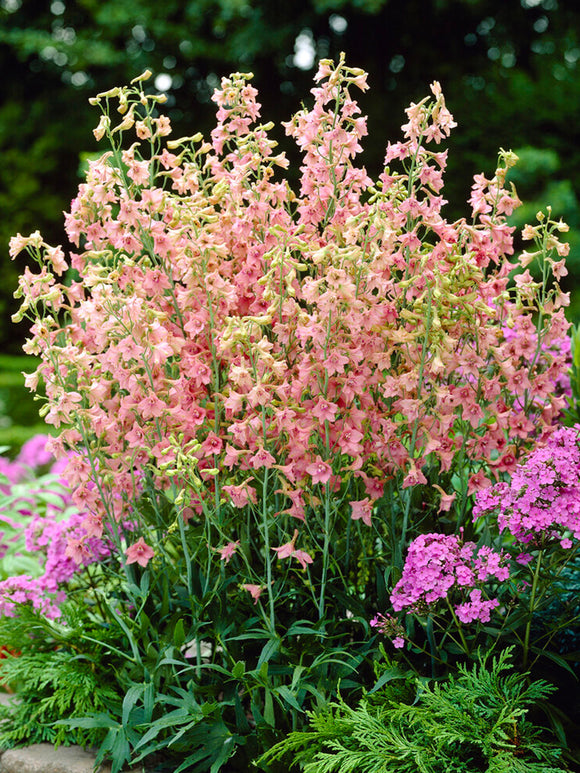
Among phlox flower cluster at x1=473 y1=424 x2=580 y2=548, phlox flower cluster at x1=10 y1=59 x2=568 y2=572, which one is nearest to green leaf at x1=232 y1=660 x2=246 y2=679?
phlox flower cluster at x1=10 y1=59 x2=568 y2=572

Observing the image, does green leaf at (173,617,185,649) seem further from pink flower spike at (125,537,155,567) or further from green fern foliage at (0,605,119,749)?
green fern foliage at (0,605,119,749)

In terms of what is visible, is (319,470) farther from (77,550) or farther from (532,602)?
(77,550)

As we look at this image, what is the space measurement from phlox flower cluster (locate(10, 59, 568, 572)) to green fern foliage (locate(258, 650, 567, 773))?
1.28 feet

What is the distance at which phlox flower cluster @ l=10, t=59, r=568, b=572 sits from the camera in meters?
1.92

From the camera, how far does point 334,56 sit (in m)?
10.1

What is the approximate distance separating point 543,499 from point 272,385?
64 centimetres

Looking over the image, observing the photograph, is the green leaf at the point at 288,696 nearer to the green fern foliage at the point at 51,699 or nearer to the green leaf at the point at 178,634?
the green leaf at the point at 178,634

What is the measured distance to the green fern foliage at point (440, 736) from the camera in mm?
1758

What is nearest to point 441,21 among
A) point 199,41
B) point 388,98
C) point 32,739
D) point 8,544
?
point 388,98

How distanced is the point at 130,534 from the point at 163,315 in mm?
822

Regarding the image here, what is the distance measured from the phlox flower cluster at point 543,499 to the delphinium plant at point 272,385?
7.6 inches

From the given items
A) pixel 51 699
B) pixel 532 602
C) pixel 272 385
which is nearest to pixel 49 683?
pixel 51 699

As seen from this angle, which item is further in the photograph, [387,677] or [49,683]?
[49,683]

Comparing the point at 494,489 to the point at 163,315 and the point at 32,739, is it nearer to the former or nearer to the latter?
the point at 163,315
